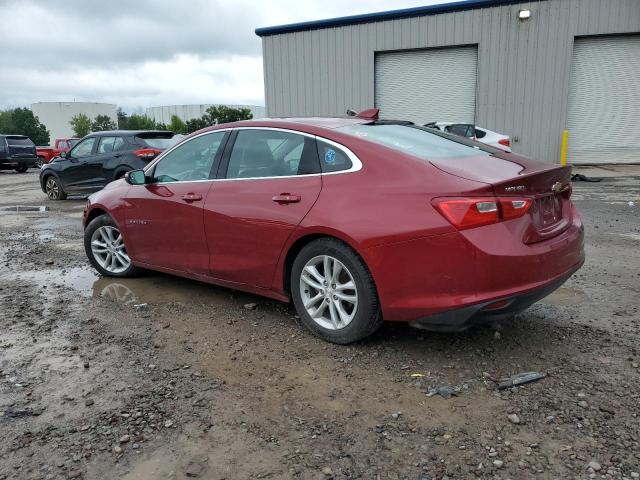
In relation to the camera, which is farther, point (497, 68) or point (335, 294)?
point (497, 68)

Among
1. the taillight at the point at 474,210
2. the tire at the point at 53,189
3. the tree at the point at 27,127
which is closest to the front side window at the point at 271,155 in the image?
the taillight at the point at 474,210

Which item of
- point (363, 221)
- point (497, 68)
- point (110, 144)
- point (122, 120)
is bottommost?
point (363, 221)

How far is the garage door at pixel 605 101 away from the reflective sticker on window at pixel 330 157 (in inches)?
707

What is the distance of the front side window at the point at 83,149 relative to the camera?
12359mm

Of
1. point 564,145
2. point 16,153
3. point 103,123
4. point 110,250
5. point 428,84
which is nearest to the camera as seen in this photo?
point 110,250

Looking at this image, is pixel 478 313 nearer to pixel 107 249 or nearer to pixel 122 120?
pixel 107 249

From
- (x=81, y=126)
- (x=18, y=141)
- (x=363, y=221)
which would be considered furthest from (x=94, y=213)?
(x=81, y=126)

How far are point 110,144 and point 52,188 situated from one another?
2322 mm

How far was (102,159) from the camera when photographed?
1194 cm

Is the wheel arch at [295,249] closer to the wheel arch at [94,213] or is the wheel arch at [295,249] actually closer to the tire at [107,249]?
the tire at [107,249]

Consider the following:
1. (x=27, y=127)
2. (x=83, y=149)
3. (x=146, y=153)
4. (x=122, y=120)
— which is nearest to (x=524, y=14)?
(x=146, y=153)

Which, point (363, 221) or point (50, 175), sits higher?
point (363, 221)

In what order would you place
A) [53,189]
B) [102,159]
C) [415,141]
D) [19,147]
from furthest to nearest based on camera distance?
[19,147] < [53,189] < [102,159] < [415,141]

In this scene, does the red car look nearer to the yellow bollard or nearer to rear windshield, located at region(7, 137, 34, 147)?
the yellow bollard
